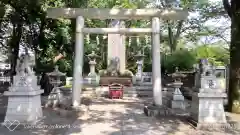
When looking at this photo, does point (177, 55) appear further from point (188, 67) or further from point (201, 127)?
point (201, 127)

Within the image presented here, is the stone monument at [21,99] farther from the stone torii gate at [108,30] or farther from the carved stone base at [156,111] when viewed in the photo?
the carved stone base at [156,111]

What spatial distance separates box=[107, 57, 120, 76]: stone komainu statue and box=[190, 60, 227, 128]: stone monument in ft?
38.0

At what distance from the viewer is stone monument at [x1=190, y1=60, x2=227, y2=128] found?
6.98 m

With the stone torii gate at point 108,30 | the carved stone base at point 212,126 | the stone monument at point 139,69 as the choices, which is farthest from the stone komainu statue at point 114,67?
the carved stone base at point 212,126

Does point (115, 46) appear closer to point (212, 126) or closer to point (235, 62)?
point (235, 62)

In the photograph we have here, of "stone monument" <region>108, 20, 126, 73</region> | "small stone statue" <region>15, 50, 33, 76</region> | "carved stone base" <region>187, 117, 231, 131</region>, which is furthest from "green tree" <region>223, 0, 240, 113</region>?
"stone monument" <region>108, 20, 126, 73</region>

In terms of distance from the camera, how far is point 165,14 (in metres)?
9.20

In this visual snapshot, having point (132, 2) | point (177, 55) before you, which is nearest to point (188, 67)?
point (177, 55)

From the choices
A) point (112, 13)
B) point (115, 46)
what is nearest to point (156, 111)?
point (112, 13)

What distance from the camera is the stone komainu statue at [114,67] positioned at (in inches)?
730

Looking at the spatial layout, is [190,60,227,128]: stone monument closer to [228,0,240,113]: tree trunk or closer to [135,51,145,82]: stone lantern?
[228,0,240,113]: tree trunk

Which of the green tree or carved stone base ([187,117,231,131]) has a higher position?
the green tree

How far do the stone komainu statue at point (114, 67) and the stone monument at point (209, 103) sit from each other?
11.6 metres

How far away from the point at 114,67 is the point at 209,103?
12.1 meters
